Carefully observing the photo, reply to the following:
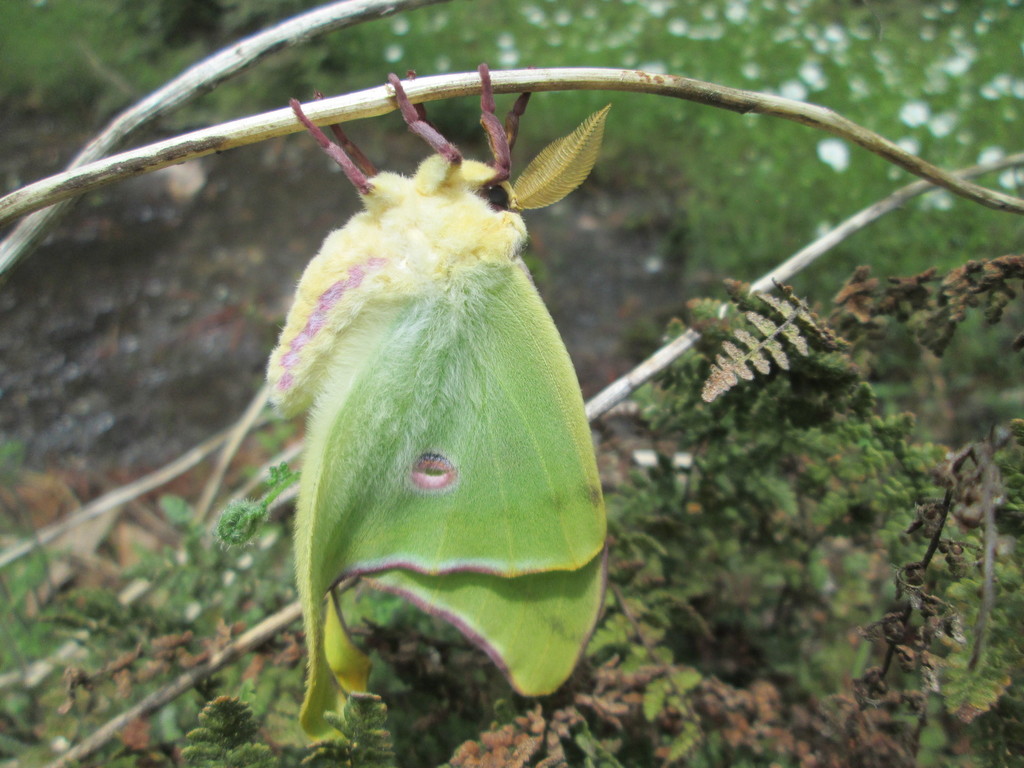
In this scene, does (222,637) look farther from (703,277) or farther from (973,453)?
(703,277)

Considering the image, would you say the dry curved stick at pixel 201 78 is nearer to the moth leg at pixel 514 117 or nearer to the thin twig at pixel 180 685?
the moth leg at pixel 514 117

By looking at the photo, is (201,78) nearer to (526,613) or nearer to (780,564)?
(526,613)

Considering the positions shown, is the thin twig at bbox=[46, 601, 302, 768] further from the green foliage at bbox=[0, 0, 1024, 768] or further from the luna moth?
the luna moth

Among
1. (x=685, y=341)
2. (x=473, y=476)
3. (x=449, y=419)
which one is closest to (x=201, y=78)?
(x=449, y=419)

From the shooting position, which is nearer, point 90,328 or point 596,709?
point 596,709

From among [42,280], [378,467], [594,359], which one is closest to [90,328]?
[42,280]

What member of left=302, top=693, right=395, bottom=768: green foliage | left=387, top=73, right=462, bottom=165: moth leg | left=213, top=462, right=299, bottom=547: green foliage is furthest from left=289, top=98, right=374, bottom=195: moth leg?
left=302, top=693, right=395, bottom=768: green foliage

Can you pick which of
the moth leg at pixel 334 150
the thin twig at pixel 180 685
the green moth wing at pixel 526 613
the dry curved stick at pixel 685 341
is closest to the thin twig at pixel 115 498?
the thin twig at pixel 180 685
